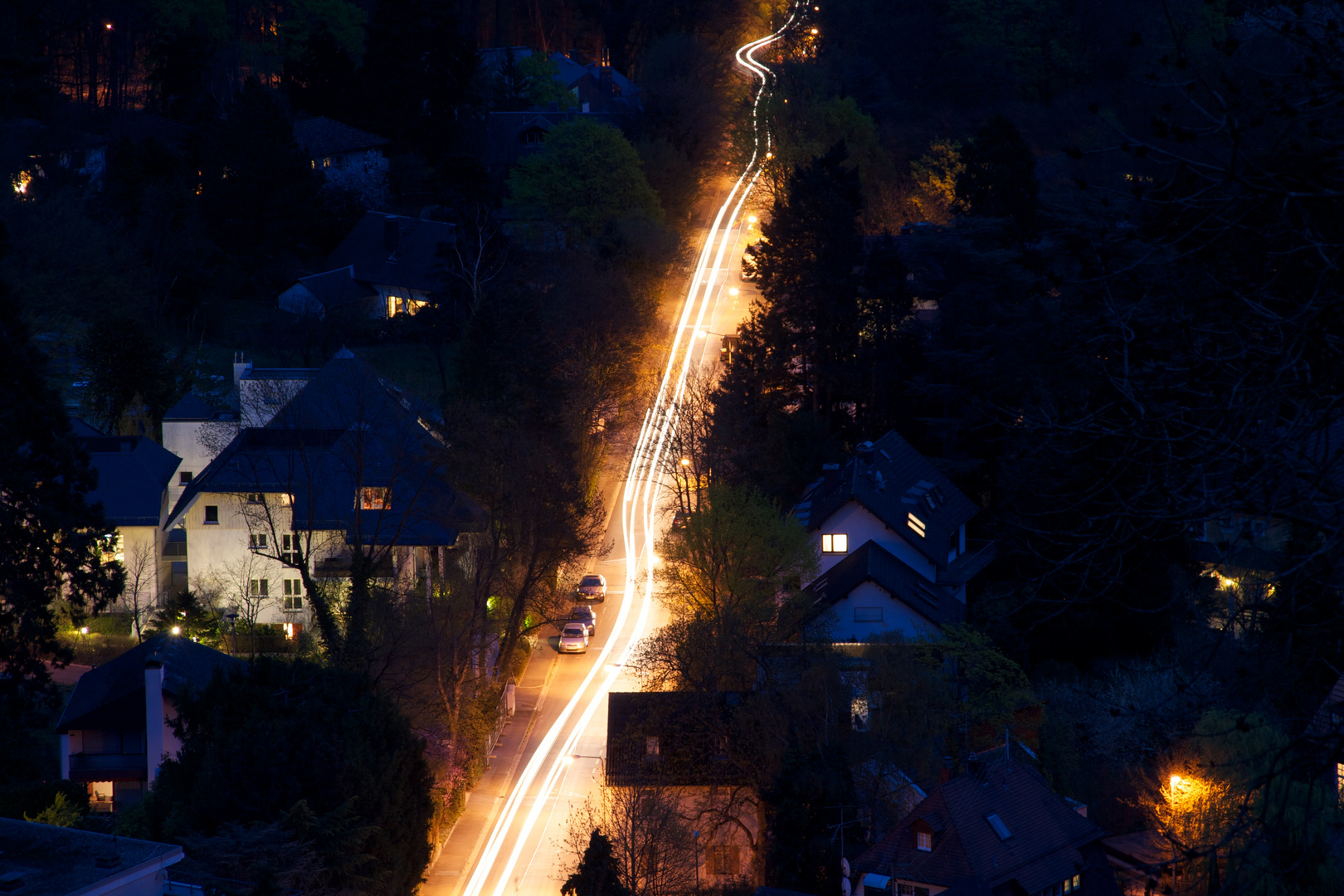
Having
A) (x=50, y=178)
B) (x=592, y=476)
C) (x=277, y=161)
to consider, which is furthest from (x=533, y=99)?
(x=592, y=476)

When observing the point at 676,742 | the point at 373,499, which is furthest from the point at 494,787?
the point at 373,499

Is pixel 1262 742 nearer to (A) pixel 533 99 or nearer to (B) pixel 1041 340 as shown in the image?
(B) pixel 1041 340

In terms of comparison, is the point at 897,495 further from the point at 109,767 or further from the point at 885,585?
the point at 109,767

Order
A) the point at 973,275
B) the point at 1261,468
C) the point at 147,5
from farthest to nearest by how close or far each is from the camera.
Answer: the point at 147,5 → the point at 973,275 → the point at 1261,468

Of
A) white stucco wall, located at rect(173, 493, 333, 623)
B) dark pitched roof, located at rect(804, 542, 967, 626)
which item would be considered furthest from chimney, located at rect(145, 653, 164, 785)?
dark pitched roof, located at rect(804, 542, 967, 626)

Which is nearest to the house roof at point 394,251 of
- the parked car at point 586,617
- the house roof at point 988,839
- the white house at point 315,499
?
the white house at point 315,499

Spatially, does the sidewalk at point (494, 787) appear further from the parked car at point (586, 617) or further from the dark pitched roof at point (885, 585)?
the dark pitched roof at point (885, 585)
